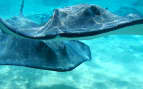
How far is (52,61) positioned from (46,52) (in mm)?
323

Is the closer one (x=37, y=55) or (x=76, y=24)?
(x=76, y=24)

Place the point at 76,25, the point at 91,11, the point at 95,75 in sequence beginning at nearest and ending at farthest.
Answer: the point at 76,25, the point at 91,11, the point at 95,75

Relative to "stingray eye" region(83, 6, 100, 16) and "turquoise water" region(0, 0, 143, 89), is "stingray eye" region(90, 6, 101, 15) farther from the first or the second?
"turquoise water" region(0, 0, 143, 89)

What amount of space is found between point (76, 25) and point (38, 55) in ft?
3.75

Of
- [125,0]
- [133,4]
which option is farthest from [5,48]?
[125,0]

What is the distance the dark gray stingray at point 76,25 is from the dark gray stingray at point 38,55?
1.82ft

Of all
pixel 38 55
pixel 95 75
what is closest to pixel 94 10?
pixel 38 55

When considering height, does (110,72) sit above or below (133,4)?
below

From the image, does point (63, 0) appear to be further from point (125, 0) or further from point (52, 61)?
point (52, 61)

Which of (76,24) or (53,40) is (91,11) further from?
(53,40)

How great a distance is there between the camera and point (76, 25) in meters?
3.08

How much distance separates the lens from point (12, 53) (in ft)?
12.4

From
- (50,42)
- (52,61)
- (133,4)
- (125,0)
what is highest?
(125,0)

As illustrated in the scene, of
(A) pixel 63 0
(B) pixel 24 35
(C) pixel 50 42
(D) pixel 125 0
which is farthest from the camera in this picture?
(A) pixel 63 0
